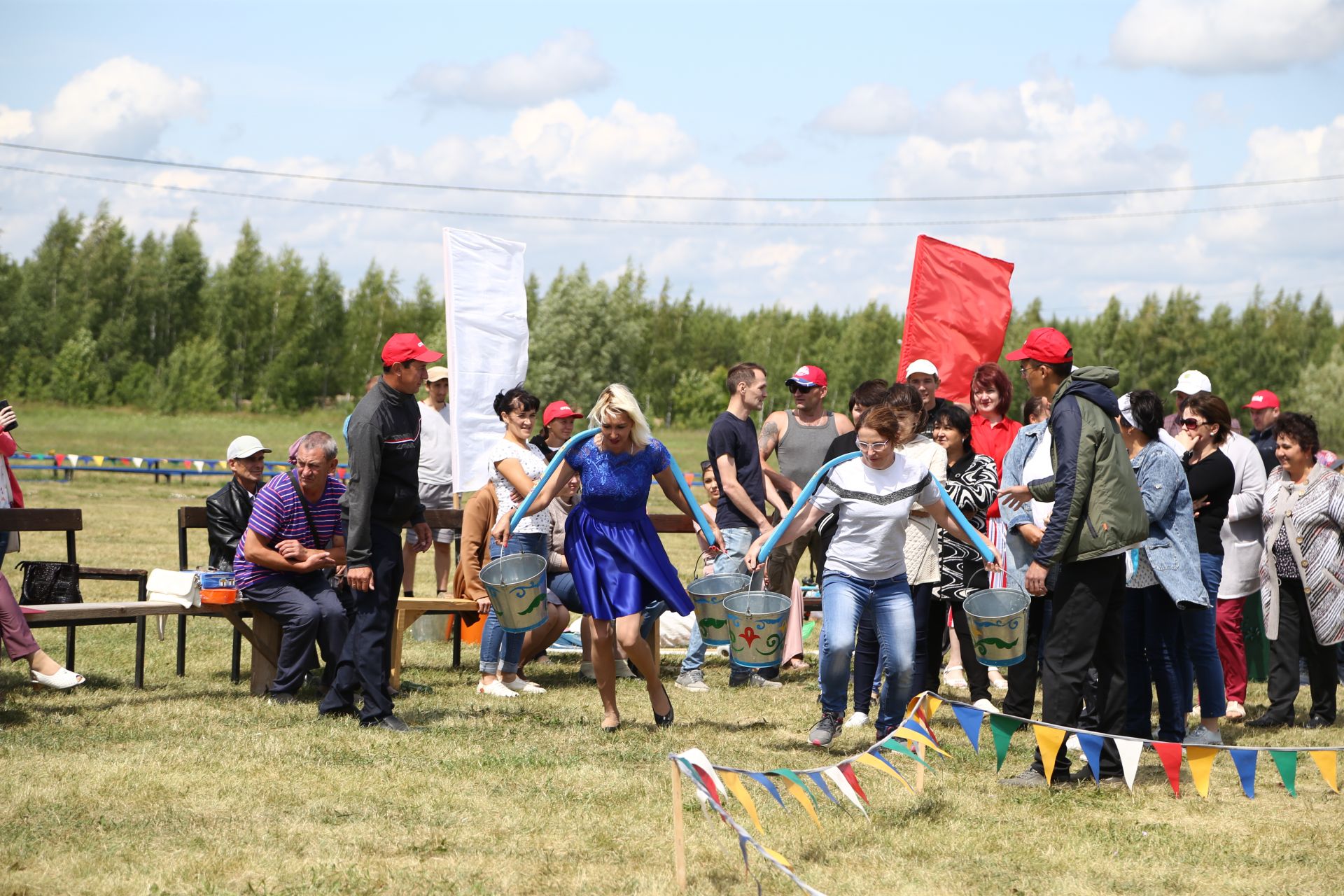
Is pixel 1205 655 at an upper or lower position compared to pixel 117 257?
lower

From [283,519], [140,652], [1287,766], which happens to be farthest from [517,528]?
[1287,766]

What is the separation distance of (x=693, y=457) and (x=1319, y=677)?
37.8 meters

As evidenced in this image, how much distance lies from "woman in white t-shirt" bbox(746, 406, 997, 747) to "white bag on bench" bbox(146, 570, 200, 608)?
12.0 feet

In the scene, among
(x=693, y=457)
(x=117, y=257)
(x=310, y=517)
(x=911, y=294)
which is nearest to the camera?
(x=310, y=517)

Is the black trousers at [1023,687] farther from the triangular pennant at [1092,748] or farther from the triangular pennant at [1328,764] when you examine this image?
the triangular pennant at [1328,764]

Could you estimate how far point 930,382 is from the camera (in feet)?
28.6

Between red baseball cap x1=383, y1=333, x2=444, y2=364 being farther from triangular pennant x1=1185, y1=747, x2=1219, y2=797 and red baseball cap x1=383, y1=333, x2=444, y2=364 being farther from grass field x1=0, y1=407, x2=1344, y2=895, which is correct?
triangular pennant x1=1185, y1=747, x2=1219, y2=797

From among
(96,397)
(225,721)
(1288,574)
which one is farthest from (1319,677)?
(96,397)

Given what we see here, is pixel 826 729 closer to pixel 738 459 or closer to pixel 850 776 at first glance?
pixel 850 776

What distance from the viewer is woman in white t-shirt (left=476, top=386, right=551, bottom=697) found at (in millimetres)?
8336

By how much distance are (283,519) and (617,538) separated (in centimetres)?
220

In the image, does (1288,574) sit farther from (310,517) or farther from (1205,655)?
(310,517)

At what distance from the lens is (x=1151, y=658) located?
6.83 m

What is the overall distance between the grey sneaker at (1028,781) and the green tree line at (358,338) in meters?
52.1
